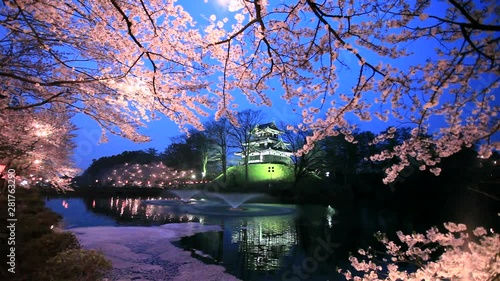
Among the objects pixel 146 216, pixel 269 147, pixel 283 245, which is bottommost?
pixel 283 245

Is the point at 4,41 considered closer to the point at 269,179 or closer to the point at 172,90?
the point at 172,90

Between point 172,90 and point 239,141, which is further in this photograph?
point 239,141

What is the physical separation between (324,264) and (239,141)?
118ft

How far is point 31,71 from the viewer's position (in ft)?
18.3

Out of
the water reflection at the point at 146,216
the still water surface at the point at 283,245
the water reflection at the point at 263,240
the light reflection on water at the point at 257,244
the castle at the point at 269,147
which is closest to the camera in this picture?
the still water surface at the point at 283,245

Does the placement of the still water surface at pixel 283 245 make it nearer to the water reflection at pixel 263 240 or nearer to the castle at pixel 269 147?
the water reflection at pixel 263 240

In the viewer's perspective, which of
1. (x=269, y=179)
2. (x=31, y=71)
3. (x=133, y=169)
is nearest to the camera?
(x=31, y=71)

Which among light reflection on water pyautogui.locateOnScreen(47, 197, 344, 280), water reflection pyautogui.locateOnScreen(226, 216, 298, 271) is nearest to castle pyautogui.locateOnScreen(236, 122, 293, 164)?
water reflection pyautogui.locateOnScreen(226, 216, 298, 271)

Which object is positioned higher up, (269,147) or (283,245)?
(269,147)

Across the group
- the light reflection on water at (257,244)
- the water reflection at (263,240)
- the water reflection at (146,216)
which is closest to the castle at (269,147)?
the water reflection at (146,216)

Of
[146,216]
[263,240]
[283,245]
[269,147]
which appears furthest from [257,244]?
[269,147]

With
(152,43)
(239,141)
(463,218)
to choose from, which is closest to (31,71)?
(152,43)

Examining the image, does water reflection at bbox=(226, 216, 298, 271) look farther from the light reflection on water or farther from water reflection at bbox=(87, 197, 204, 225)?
water reflection at bbox=(87, 197, 204, 225)

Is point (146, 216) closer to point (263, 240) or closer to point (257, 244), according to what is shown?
point (263, 240)
